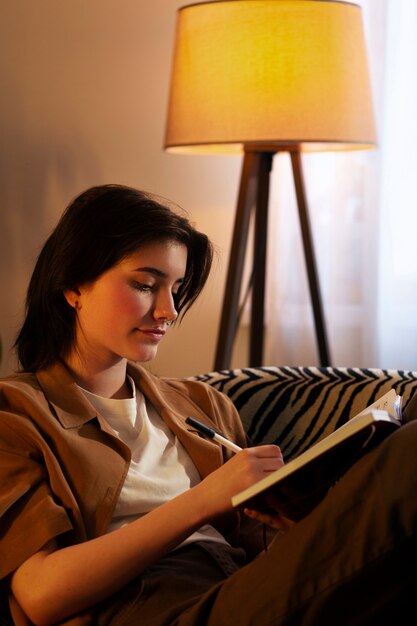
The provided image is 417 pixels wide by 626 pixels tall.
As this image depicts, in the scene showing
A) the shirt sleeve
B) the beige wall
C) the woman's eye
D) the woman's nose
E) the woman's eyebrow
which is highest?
the beige wall

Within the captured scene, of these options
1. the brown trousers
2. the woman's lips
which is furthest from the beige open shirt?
the brown trousers

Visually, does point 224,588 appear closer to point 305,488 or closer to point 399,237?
point 305,488

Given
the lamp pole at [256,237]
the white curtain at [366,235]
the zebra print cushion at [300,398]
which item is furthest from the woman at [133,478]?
the white curtain at [366,235]

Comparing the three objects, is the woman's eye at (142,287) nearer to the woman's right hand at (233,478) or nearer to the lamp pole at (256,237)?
the woman's right hand at (233,478)

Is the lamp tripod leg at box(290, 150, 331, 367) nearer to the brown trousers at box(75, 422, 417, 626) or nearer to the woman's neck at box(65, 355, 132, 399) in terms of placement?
the woman's neck at box(65, 355, 132, 399)

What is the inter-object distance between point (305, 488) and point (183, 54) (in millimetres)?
1254

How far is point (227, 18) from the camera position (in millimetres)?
2051

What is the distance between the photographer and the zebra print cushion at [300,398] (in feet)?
5.76

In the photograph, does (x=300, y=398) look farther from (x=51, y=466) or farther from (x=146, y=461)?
(x=51, y=466)

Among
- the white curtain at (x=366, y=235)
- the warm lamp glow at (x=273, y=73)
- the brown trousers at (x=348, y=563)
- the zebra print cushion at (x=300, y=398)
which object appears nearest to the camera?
the brown trousers at (x=348, y=563)

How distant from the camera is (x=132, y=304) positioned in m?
1.38

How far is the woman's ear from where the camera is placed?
1428 mm

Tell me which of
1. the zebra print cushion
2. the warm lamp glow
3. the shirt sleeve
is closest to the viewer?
the shirt sleeve

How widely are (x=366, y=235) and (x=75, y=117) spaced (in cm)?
82
